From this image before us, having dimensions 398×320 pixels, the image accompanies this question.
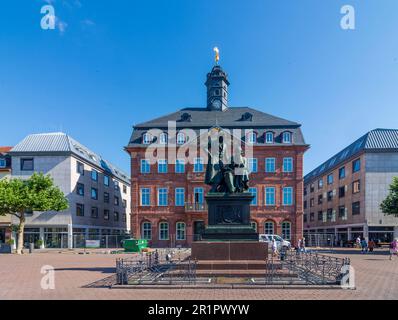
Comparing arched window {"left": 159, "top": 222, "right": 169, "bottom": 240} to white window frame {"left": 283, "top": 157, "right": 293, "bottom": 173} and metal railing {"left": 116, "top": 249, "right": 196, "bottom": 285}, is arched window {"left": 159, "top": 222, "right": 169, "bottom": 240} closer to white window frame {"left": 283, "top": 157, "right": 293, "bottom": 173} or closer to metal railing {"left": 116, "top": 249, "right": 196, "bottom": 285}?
white window frame {"left": 283, "top": 157, "right": 293, "bottom": 173}

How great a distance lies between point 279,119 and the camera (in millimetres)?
53750

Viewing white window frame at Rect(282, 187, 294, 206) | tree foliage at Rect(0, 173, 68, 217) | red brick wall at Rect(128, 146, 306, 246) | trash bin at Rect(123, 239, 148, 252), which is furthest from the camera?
white window frame at Rect(282, 187, 294, 206)

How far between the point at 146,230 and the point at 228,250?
36.0 m

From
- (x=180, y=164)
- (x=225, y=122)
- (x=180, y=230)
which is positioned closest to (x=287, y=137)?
(x=225, y=122)

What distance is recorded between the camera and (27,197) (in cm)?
3947

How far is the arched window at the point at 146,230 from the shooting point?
170 ft

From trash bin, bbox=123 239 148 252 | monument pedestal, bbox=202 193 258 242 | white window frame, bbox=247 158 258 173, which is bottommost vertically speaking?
trash bin, bbox=123 239 148 252

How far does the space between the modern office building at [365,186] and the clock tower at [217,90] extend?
65.9 feet

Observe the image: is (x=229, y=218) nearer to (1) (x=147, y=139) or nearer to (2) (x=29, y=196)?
(2) (x=29, y=196)

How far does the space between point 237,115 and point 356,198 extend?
65.7 feet

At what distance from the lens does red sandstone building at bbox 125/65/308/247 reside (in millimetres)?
50812

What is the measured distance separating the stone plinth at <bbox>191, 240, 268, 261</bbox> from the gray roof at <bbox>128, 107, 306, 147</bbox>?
114 feet

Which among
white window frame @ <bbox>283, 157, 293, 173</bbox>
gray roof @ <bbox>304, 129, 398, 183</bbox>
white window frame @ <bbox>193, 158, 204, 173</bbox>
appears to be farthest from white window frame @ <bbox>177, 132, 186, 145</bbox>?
gray roof @ <bbox>304, 129, 398, 183</bbox>
